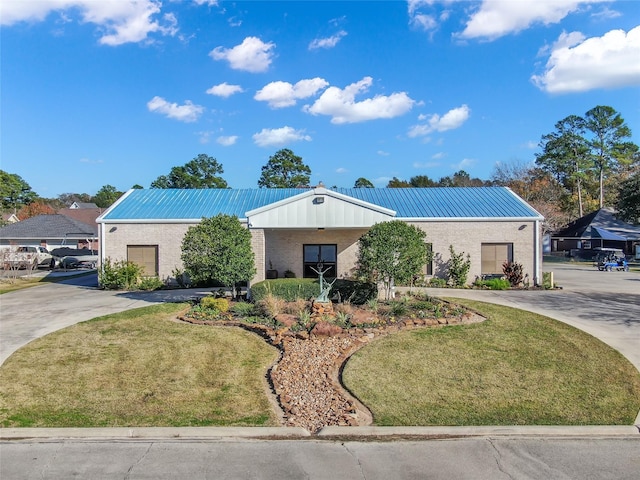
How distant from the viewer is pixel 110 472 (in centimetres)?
551

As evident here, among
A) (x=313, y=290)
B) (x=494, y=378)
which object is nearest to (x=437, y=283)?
(x=313, y=290)

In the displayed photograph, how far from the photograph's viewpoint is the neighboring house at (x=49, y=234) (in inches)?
1688

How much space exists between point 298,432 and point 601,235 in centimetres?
4796

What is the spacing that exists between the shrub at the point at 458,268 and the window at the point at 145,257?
1403cm

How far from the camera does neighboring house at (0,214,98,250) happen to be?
42.9 m

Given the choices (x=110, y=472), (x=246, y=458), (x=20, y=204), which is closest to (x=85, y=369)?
(x=110, y=472)

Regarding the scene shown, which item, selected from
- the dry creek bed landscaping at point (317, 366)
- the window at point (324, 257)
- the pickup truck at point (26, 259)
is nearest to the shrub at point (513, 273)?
the window at point (324, 257)

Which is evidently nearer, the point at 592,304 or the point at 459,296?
→ the point at 592,304

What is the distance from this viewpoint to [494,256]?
22.3m

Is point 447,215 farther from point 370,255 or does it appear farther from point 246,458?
point 246,458

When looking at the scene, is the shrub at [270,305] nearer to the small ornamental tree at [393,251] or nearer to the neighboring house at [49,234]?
the small ornamental tree at [393,251]

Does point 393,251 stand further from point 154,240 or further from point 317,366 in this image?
point 154,240

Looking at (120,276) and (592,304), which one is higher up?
(120,276)

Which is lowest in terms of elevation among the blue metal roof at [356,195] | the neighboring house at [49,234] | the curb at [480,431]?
the curb at [480,431]
